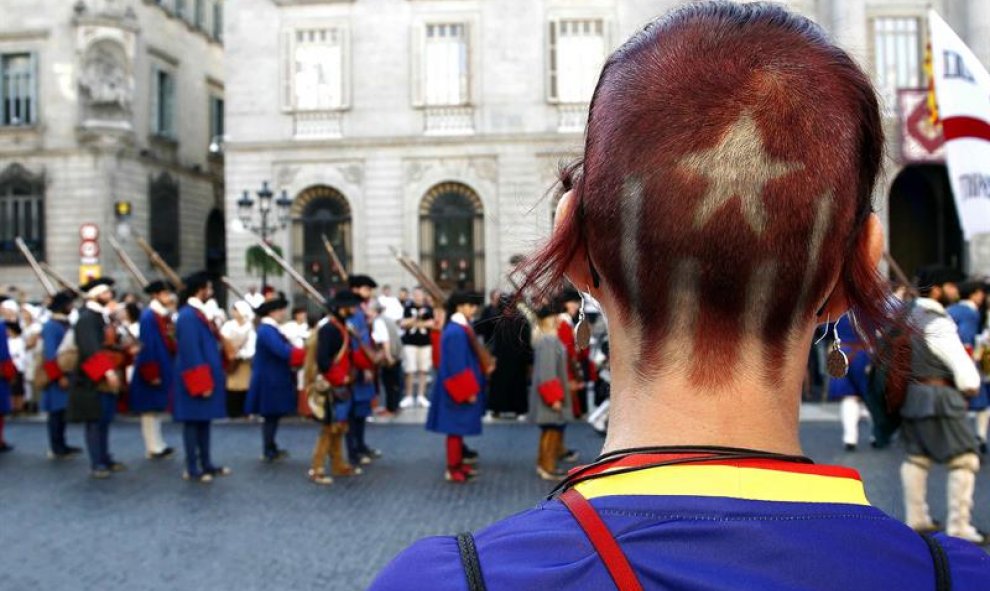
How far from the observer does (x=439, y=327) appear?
1631cm

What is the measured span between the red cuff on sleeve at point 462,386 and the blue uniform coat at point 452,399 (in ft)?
0.15

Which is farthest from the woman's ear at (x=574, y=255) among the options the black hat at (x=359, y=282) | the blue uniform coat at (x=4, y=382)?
the blue uniform coat at (x=4, y=382)

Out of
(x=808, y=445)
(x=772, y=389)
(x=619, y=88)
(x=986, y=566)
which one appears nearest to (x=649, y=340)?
(x=772, y=389)

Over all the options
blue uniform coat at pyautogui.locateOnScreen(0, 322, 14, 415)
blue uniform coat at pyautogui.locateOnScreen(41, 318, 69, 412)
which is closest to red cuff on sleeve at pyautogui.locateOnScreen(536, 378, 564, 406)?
blue uniform coat at pyautogui.locateOnScreen(41, 318, 69, 412)

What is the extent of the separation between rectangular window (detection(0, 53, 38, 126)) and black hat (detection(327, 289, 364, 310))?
23700mm

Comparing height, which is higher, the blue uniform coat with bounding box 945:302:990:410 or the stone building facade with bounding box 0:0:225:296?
the stone building facade with bounding box 0:0:225:296

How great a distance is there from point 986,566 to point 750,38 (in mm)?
699

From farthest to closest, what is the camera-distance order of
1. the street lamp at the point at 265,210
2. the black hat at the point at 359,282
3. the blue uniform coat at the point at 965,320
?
the street lamp at the point at 265,210 < the black hat at the point at 359,282 < the blue uniform coat at the point at 965,320

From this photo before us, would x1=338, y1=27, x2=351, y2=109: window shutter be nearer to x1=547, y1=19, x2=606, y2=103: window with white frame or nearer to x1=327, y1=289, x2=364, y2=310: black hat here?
x1=547, y1=19, x2=606, y2=103: window with white frame

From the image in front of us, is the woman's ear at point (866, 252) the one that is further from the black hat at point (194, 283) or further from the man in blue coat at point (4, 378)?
the man in blue coat at point (4, 378)

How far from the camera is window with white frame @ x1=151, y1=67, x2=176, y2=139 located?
104ft

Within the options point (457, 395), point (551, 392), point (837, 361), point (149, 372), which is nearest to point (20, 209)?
point (149, 372)

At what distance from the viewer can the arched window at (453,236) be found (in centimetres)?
2616

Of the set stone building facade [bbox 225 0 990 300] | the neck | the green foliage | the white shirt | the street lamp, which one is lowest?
the white shirt
